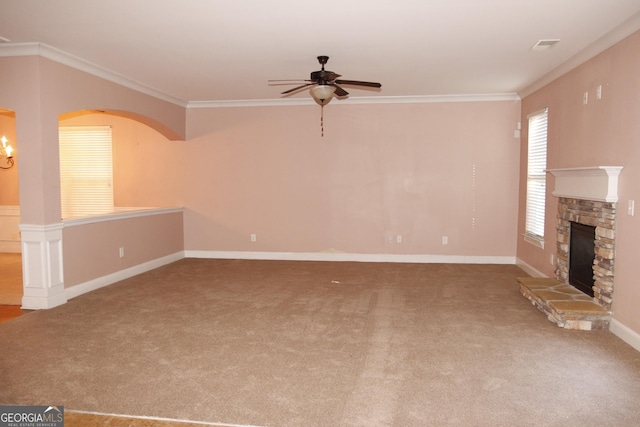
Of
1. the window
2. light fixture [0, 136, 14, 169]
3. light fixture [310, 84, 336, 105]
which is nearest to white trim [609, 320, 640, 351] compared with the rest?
the window

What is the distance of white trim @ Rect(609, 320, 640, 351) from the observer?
3574 mm

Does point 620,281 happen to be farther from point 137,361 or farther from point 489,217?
point 137,361

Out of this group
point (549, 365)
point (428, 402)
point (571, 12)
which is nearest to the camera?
point (428, 402)

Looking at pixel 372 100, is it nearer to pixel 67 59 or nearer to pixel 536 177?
pixel 536 177

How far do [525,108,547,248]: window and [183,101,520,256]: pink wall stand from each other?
542mm

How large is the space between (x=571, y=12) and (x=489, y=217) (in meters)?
4.06

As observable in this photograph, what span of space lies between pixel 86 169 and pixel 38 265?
3606mm

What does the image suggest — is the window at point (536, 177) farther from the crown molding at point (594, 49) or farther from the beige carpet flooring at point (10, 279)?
the beige carpet flooring at point (10, 279)

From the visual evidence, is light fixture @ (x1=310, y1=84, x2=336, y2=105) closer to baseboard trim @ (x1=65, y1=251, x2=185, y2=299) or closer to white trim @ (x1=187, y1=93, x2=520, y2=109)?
white trim @ (x1=187, y1=93, x2=520, y2=109)

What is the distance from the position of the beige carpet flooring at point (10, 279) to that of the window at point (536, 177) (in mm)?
6552

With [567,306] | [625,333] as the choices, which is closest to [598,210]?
[567,306]

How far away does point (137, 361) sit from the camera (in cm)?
332

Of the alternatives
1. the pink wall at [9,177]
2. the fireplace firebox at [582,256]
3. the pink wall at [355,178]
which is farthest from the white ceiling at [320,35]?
the pink wall at [9,177]

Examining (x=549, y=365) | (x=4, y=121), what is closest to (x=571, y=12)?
(x=549, y=365)
